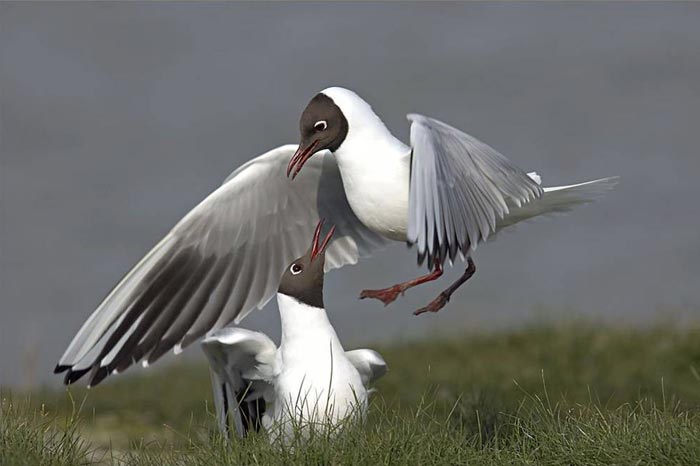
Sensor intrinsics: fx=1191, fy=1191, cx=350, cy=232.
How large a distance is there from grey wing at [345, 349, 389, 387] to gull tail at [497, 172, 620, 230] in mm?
783

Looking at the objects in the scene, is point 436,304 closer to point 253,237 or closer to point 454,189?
point 454,189

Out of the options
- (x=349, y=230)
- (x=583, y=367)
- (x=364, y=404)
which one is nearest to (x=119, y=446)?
(x=349, y=230)

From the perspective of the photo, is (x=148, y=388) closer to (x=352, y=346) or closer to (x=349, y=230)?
(x=352, y=346)

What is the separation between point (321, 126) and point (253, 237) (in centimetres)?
126

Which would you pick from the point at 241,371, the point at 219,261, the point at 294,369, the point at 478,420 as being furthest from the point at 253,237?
the point at 478,420

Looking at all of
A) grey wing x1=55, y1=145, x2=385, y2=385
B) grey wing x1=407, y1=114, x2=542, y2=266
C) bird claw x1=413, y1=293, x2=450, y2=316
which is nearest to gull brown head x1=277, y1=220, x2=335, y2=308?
bird claw x1=413, y1=293, x2=450, y2=316

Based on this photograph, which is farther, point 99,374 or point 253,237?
point 253,237

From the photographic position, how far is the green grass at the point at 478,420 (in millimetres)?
3936

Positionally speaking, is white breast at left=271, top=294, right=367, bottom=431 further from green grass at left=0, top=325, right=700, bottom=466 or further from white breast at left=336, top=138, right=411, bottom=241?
white breast at left=336, top=138, right=411, bottom=241

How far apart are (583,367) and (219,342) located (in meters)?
3.72

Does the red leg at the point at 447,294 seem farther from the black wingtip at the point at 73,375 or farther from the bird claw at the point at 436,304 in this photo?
the black wingtip at the point at 73,375

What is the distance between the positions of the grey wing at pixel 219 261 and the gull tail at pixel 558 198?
1.17 m

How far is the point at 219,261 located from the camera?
5988mm

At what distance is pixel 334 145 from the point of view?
16.1 ft
